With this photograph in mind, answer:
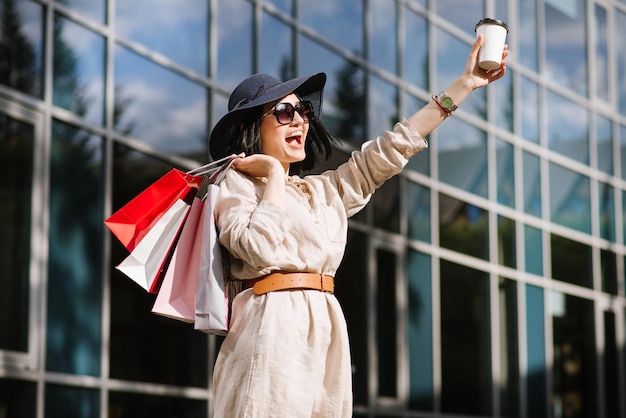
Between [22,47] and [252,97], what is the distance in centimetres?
493

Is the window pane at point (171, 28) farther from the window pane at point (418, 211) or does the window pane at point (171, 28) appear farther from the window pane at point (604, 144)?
the window pane at point (604, 144)

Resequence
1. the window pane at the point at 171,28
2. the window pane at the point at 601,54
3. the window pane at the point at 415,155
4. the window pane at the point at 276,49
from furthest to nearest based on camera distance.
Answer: the window pane at the point at 601,54 < the window pane at the point at 415,155 < the window pane at the point at 276,49 < the window pane at the point at 171,28

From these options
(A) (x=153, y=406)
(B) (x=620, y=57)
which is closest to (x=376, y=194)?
(A) (x=153, y=406)

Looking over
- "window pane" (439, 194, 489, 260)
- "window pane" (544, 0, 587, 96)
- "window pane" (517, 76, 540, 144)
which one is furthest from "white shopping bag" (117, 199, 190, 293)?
"window pane" (544, 0, 587, 96)

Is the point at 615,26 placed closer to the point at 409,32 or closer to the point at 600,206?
the point at 600,206

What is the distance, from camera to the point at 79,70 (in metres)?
9.36

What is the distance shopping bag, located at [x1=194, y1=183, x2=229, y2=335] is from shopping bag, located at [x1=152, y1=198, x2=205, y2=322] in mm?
98

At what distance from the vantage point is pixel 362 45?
13438 millimetres

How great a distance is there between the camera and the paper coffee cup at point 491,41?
4203 mm

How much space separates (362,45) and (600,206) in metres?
5.73

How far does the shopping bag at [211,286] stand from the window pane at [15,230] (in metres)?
→ 4.77

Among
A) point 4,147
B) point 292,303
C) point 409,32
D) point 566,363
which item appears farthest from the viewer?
point 566,363

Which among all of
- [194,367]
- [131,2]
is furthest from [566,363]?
[131,2]

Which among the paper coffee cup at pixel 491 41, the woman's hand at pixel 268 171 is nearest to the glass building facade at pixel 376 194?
the woman's hand at pixel 268 171
